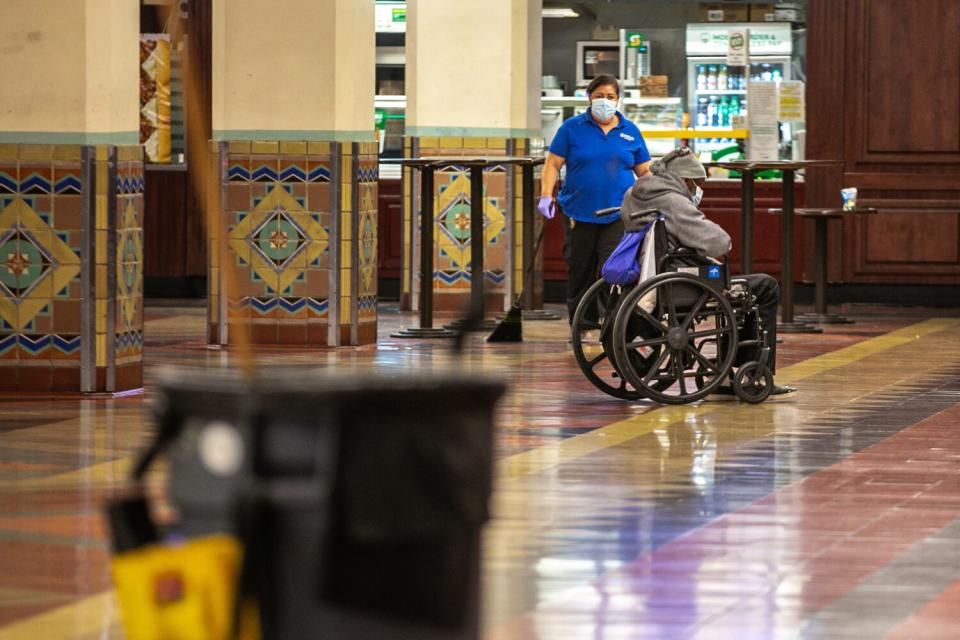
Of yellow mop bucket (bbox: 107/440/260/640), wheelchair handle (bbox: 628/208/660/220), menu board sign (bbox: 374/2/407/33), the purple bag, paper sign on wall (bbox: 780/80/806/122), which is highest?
menu board sign (bbox: 374/2/407/33)

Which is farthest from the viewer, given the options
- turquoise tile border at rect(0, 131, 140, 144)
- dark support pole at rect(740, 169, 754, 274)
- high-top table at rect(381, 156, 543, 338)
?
dark support pole at rect(740, 169, 754, 274)

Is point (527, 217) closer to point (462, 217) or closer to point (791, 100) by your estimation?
point (462, 217)

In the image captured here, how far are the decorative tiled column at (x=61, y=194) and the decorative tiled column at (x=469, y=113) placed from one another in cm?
592

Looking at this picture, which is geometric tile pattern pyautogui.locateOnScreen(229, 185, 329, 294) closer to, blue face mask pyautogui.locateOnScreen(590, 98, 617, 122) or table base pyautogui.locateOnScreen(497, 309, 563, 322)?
blue face mask pyautogui.locateOnScreen(590, 98, 617, 122)

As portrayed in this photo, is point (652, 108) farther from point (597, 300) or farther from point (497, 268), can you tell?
point (597, 300)

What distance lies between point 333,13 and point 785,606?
24.5ft

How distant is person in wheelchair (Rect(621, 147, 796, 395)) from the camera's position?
8.99m

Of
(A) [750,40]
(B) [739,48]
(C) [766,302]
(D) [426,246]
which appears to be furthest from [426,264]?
(A) [750,40]

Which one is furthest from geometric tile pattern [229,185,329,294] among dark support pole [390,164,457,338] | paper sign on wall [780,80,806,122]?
paper sign on wall [780,80,806,122]

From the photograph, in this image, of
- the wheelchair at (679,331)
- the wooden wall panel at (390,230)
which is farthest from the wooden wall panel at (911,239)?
the wheelchair at (679,331)

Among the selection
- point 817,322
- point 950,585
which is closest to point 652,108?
point 817,322

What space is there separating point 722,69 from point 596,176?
621cm

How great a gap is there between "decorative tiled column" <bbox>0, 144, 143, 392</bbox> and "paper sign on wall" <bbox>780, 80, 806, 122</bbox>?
683cm

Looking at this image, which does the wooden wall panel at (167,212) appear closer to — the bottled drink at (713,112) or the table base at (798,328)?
the bottled drink at (713,112)
